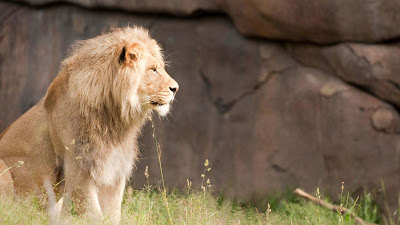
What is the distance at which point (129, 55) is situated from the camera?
4102 millimetres

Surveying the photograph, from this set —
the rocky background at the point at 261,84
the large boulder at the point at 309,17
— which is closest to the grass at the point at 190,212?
the rocky background at the point at 261,84

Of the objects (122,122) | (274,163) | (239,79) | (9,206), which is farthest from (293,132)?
(9,206)

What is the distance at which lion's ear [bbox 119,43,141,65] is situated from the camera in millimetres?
4086

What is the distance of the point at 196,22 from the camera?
6.61 meters

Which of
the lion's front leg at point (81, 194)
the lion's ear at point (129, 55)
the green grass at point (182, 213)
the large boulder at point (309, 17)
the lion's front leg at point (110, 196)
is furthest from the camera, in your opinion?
the large boulder at point (309, 17)

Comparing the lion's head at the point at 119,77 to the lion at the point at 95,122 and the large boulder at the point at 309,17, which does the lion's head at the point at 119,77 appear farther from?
the large boulder at the point at 309,17

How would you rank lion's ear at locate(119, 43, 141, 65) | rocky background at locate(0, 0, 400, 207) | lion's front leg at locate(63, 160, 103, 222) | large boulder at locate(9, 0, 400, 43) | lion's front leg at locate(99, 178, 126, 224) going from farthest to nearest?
rocky background at locate(0, 0, 400, 207)
large boulder at locate(9, 0, 400, 43)
lion's front leg at locate(99, 178, 126, 224)
lion's ear at locate(119, 43, 141, 65)
lion's front leg at locate(63, 160, 103, 222)

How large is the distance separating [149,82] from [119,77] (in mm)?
217

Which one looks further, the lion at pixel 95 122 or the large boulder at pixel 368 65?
the large boulder at pixel 368 65

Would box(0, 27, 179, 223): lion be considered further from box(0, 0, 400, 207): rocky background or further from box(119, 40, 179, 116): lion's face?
box(0, 0, 400, 207): rocky background

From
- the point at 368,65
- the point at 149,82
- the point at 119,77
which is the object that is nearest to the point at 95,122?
the point at 119,77

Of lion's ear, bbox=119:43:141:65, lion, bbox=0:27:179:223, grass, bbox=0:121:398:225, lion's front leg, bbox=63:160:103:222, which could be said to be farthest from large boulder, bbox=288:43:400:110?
lion's front leg, bbox=63:160:103:222

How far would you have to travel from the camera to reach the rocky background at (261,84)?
5.77 metres

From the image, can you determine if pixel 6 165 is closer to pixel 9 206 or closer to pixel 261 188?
pixel 9 206
